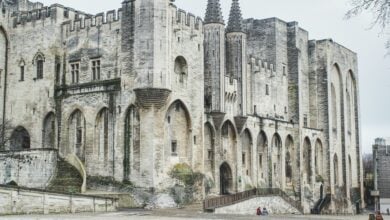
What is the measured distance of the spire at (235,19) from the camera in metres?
51.6

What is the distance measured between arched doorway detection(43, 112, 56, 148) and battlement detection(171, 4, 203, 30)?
11368 millimetres

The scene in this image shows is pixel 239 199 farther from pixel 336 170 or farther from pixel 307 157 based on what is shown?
pixel 336 170

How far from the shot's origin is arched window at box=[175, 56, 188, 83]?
4453cm

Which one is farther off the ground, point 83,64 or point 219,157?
point 83,64

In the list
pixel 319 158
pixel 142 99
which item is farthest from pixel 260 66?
pixel 142 99

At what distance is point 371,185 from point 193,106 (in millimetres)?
59163

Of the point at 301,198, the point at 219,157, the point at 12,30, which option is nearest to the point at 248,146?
the point at 219,157

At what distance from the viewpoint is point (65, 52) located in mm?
46844

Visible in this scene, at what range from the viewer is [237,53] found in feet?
168

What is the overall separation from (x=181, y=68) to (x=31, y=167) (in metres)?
12.1

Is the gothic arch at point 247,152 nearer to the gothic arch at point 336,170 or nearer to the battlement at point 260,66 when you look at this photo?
the battlement at point 260,66

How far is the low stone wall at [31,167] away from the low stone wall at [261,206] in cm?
1158

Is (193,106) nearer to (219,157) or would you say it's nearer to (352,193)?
(219,157)

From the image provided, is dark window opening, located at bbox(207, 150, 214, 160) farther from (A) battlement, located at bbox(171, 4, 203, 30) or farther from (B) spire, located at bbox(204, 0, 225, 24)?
(B) spire, located at bbox(204, 0, 225, 24)
